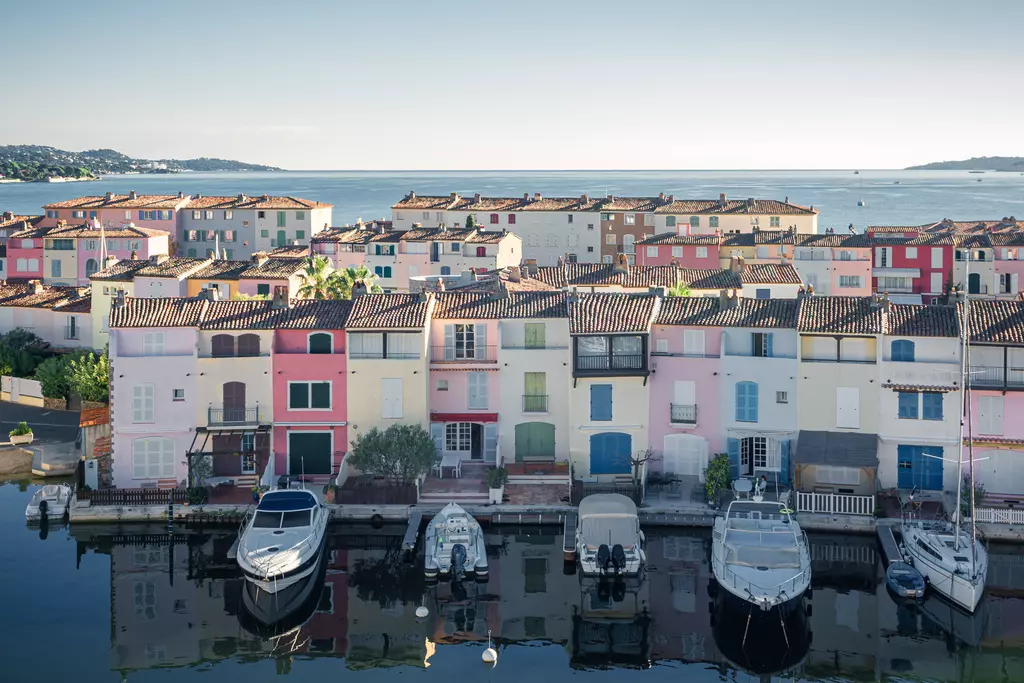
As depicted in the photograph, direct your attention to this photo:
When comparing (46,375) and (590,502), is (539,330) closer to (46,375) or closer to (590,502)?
(590,502)

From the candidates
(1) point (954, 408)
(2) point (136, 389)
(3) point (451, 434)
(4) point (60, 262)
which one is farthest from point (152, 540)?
(4) point (60, 262)

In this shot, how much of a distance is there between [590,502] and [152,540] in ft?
53.9

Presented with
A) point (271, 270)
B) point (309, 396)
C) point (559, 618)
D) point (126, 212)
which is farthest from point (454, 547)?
point (126, 212)

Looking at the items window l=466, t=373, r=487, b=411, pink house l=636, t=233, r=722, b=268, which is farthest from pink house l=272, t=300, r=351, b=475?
pink house l=636, t=233, r=722, b=268

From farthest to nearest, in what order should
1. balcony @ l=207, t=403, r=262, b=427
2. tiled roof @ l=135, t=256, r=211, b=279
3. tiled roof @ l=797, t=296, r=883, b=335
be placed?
1. tiled roof @ l=135, t=256, r=211, b=279
2. balcony @ l=207, t=403, r=262, b=427
3. tiled roof @ l=797, t=296, r=883, b=335

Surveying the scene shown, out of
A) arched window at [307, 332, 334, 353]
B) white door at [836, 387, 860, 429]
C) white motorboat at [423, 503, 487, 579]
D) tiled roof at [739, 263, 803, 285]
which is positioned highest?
tiled roof at [739, 263, 803, 285]

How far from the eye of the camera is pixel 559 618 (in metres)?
39.2

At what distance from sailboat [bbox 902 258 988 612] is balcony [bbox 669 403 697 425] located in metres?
9.22

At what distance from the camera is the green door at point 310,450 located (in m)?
50.4

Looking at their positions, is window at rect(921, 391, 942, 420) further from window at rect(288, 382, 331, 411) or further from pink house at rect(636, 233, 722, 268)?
pink house at rect(636, 233, 722, 268)

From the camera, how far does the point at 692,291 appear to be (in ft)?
222

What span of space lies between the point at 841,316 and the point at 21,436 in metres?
37.0

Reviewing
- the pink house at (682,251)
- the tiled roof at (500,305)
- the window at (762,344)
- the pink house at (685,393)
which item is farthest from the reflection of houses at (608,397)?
the pink house at (682,251)

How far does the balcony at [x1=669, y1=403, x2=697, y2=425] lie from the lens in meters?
49.6
